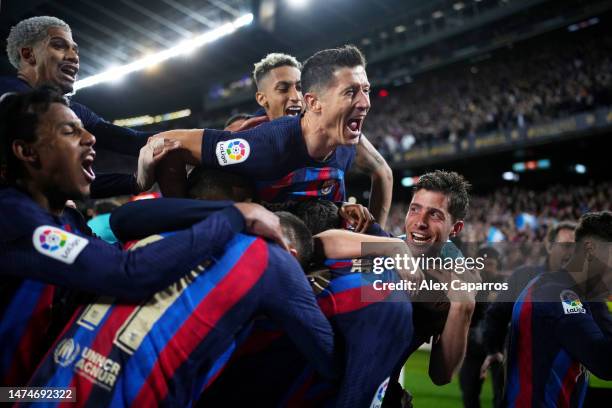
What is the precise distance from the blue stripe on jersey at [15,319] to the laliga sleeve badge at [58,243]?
0.75ft

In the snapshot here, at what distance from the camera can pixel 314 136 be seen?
257 centimetres

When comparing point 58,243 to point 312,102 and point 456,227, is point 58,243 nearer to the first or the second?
point 312,102

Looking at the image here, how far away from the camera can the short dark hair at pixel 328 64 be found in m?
2.68

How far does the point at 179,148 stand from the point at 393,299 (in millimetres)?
1220

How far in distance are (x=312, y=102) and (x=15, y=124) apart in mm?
1346

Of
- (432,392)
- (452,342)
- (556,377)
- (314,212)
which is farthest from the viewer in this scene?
(432,392)

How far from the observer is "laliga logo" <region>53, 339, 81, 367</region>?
5.31 ft

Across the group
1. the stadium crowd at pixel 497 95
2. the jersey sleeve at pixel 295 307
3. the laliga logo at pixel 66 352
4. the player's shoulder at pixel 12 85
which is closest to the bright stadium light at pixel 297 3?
the stadium crowd at pixel 497 95

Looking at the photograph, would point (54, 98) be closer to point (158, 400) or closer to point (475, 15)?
point (158, 400)

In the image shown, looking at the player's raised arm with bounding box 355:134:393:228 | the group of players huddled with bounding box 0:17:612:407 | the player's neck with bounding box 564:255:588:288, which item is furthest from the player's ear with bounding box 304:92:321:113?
the player's neck with bounding box 564:255:588:288

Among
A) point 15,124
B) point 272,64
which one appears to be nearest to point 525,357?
point 272,64

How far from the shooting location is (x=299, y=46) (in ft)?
72.2

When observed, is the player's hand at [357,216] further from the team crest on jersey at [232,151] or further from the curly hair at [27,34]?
the curly hair at [27,34]

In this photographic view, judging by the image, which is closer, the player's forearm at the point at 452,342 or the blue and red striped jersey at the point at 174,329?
the blue and red striped jersey at the point at 174,329
